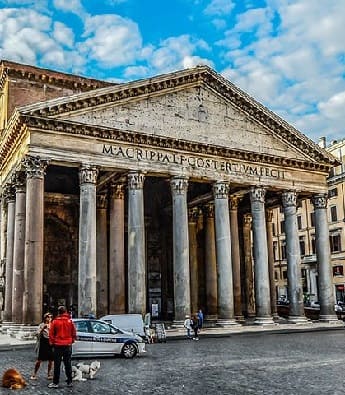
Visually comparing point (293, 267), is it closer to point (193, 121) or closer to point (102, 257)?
point (193, 121)

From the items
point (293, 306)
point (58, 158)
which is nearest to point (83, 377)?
point (58, 158)

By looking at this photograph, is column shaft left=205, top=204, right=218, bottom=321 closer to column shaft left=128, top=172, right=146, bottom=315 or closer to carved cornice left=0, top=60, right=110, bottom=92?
column shaft left=128, top=172, right=146, bottom=315

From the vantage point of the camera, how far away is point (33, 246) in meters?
20.2

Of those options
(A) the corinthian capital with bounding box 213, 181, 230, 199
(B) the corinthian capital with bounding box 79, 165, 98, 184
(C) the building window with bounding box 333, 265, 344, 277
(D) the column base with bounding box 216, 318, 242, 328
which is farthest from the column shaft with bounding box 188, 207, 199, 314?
(C) the building window with bounding box 333, 265, 344, 277

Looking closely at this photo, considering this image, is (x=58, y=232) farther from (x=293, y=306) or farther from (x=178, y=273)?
(x=293, y=306)

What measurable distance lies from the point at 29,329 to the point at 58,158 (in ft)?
22.8

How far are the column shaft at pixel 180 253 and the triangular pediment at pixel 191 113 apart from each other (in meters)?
2.55

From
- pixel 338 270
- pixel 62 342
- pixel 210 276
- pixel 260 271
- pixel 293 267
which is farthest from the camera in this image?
pixel 338 270

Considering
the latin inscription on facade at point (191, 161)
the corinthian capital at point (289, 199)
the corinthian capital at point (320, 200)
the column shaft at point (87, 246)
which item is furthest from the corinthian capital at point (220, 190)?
the corinthian capital at point (320, 200)

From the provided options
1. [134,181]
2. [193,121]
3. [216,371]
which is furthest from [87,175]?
[216,371]

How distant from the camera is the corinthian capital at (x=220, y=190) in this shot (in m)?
25.3

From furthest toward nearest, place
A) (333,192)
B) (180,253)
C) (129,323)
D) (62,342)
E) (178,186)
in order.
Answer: (333,192), (178,186), (180,253), (129,323), (62,342)

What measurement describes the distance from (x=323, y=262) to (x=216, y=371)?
1836 cm

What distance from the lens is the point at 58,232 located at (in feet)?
98.2
